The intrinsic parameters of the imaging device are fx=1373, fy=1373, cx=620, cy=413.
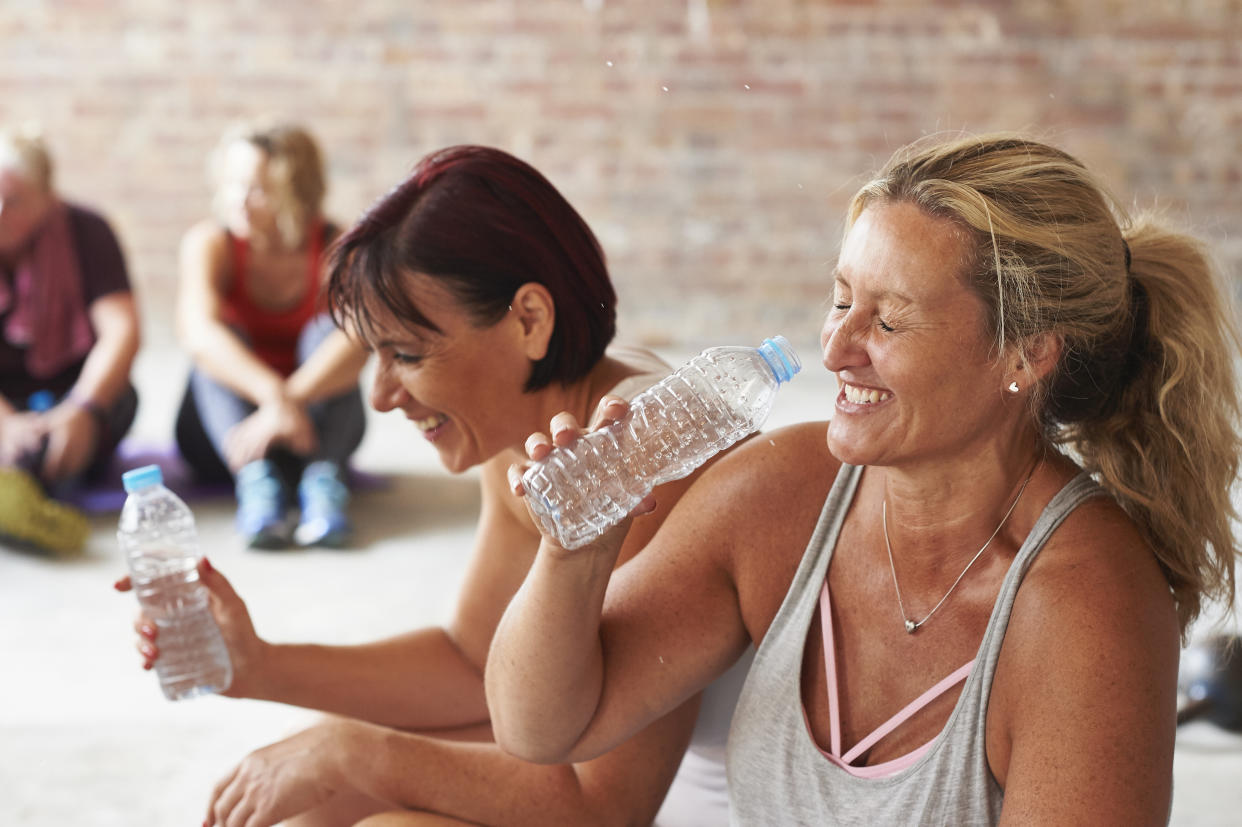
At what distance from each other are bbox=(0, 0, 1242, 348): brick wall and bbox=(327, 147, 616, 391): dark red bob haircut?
3.81 m

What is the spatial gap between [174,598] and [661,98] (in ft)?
13.8

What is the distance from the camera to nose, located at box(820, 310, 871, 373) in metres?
1.16

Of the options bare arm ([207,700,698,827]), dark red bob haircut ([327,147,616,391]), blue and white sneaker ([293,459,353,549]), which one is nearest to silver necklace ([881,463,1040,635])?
bare arm ([207,700,698,827])

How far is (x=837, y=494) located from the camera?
4.30 ft

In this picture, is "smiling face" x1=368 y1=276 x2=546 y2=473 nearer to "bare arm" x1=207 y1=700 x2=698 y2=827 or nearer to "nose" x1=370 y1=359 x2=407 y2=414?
"nose" x1=370 y1=359 x2=407 y2=414

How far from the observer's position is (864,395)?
1175mm

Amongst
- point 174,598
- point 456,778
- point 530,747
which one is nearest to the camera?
point 530,747

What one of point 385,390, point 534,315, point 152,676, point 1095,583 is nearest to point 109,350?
point 152,676

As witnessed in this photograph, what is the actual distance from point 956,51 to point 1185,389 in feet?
14.7

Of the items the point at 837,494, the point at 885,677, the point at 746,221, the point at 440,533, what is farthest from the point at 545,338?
the point at 746,221

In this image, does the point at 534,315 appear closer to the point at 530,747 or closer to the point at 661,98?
the point at 530,747

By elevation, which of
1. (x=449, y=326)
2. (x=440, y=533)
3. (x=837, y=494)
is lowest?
(x=440, y=533)

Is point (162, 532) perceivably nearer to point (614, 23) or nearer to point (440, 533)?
point (440, 533)

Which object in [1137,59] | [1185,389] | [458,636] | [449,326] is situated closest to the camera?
[1185,389]
